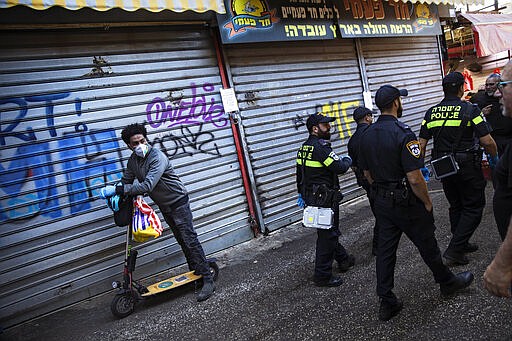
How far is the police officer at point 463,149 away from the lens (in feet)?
13.0

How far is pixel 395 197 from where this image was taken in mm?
3164

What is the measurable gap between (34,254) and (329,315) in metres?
3.42

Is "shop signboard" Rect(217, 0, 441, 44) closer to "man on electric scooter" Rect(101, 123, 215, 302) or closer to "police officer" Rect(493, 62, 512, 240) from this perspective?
"man on electric scooter" Rect(101, 123, 215, 302)

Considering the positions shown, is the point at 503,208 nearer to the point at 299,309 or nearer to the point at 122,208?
the point at 299,309

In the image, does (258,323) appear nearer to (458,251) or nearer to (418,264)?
(418,264)

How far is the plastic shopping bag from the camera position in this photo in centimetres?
409

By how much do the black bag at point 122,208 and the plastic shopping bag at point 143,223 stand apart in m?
0.06

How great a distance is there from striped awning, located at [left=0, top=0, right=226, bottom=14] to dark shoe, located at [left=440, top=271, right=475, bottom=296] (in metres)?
4.28

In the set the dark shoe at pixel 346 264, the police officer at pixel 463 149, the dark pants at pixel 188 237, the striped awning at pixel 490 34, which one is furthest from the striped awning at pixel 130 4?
the striped awning at pixel 490 34

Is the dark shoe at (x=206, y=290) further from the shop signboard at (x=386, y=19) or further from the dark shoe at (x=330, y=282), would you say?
the shop signboard at (x=386, y=19)

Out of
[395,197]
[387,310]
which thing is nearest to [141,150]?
[395,197]

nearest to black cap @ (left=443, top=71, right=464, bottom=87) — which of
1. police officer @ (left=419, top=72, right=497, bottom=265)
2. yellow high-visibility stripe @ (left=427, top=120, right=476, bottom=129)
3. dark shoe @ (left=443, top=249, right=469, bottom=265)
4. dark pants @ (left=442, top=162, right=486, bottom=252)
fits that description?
police officer @ (left=419, top=72, right=497, bottom=265)

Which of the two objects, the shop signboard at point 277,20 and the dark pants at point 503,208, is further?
the shop signboard at point 277,20

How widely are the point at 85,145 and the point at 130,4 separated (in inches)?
70.8
